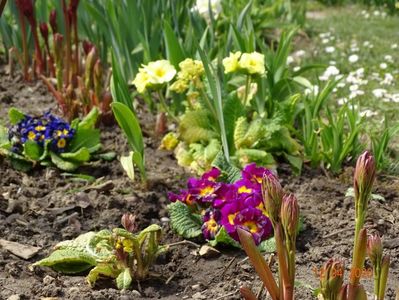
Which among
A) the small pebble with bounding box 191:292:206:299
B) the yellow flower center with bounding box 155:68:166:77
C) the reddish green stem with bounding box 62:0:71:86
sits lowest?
the small pebble with bounding box 191:292:206:299

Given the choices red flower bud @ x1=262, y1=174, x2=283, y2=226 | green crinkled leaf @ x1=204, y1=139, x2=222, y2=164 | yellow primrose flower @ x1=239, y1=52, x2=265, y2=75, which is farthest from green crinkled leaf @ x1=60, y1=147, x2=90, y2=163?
red flower bud @ x1=262, y1=174, x2=283, y2=226

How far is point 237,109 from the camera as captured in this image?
3.53 metres

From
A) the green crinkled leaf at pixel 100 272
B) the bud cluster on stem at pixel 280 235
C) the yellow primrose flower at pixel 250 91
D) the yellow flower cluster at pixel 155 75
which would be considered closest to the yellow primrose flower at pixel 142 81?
the yellow flower cluster at pixel 155 75

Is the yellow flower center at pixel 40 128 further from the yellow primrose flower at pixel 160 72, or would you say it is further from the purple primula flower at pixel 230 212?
the purple primula flower at pixel 230 212

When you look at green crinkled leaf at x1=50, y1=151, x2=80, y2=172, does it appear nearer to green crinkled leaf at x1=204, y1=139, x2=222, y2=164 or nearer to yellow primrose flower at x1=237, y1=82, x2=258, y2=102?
green crinkled leaf at x1=204, y1=139, x2=222, y2=164

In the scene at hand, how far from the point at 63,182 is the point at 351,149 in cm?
126

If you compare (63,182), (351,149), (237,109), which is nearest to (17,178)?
(63,182)

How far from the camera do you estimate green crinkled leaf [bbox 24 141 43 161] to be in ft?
11.5

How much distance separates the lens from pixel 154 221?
9.98ft

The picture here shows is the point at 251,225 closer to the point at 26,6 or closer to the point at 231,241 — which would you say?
the point at 231,241

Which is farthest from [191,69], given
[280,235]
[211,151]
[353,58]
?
[353,58]

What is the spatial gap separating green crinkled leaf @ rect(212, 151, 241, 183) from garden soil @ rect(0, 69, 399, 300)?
27cm

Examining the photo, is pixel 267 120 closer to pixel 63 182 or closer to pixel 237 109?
pixel 237 109

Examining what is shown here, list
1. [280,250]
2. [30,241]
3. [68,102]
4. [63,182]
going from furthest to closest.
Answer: [68,102]
[63,182]
[30,241]
[280,250]
